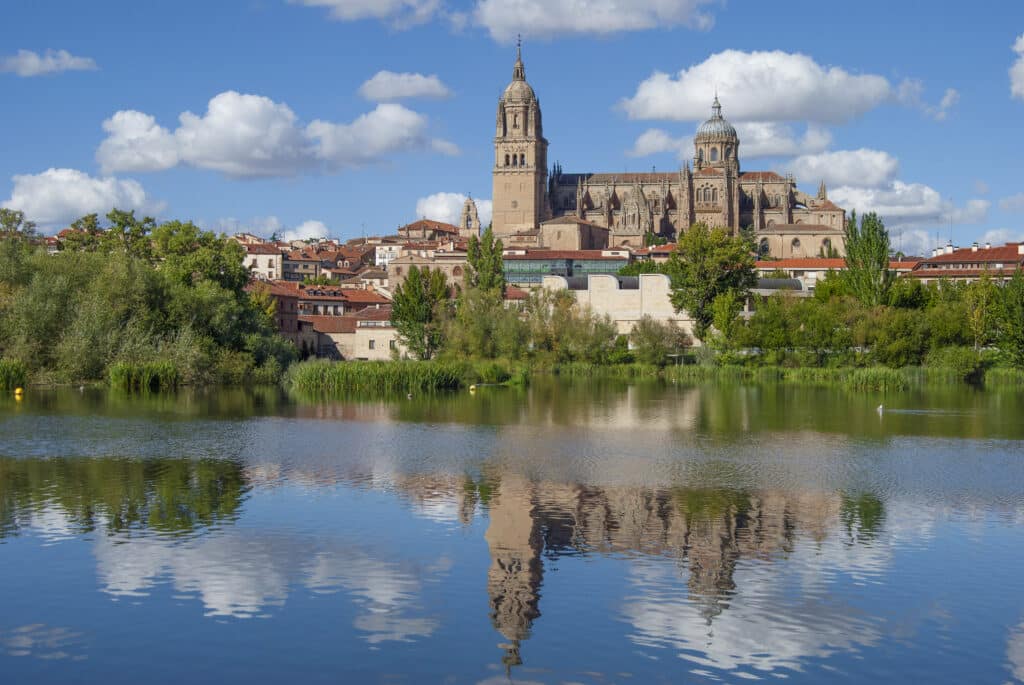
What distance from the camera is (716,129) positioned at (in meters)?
137

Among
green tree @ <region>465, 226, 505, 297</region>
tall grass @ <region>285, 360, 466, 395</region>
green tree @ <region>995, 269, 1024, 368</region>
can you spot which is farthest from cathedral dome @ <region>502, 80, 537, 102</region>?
tall grass @ <region>285, 360, 466, 395</region>

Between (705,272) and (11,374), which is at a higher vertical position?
(705,272)

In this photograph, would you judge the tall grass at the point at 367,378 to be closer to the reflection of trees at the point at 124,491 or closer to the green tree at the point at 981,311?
the reflection of trees at the point at 124,491

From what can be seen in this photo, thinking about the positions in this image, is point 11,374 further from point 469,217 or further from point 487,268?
point 469,217

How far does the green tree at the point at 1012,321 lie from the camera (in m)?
53.0

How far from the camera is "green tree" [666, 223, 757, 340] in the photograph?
2601 inches

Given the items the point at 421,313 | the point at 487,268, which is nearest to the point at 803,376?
the point at 421,313

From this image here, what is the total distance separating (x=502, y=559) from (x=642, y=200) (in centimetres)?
11177

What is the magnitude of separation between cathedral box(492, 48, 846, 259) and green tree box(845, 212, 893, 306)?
5902cm

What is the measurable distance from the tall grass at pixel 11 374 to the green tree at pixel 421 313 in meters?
24.7

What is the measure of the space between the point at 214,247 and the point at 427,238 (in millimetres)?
87624

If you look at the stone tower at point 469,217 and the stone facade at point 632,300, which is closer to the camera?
the stone facade at point 632,300

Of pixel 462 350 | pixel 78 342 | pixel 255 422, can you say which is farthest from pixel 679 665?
pixel 462 350

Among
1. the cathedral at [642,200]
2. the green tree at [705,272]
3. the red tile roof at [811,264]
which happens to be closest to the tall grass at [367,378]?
the green tree at [705,272]
